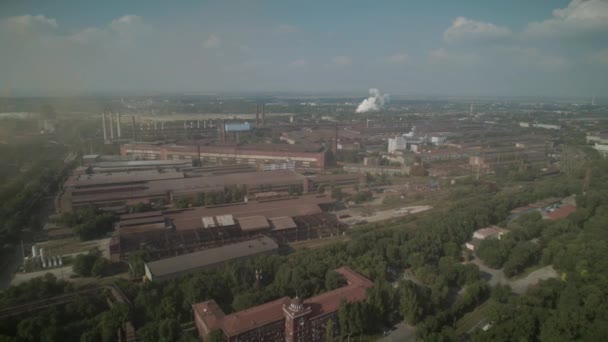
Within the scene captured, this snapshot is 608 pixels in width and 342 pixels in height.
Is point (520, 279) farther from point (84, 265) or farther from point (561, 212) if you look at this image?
point (84, 265)

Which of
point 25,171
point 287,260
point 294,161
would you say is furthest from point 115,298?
point 294,161

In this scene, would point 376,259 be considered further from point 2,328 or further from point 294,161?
point 294,161

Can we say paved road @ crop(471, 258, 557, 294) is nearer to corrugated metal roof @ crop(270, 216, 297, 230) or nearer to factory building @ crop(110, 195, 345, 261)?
factory building @ crop(110, 195, 345, 261)

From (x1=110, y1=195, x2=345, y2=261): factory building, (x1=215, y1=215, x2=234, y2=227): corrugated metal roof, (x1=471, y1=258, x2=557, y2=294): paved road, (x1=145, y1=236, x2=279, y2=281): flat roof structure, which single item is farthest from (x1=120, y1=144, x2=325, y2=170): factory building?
(x1=471, y1=258, x2=557, y2=294): paved road

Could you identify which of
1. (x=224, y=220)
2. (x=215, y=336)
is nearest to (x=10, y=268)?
(x=224, y=220)

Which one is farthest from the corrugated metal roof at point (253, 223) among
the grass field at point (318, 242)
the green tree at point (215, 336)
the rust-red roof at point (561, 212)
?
the rust-red roof at point (561, 212)

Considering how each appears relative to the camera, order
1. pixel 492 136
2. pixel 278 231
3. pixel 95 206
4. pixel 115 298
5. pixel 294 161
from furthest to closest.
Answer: pixel 492 136 → pixel 294 161 → pixel 95 206 → pixel 278 231 → pixel 115 298
